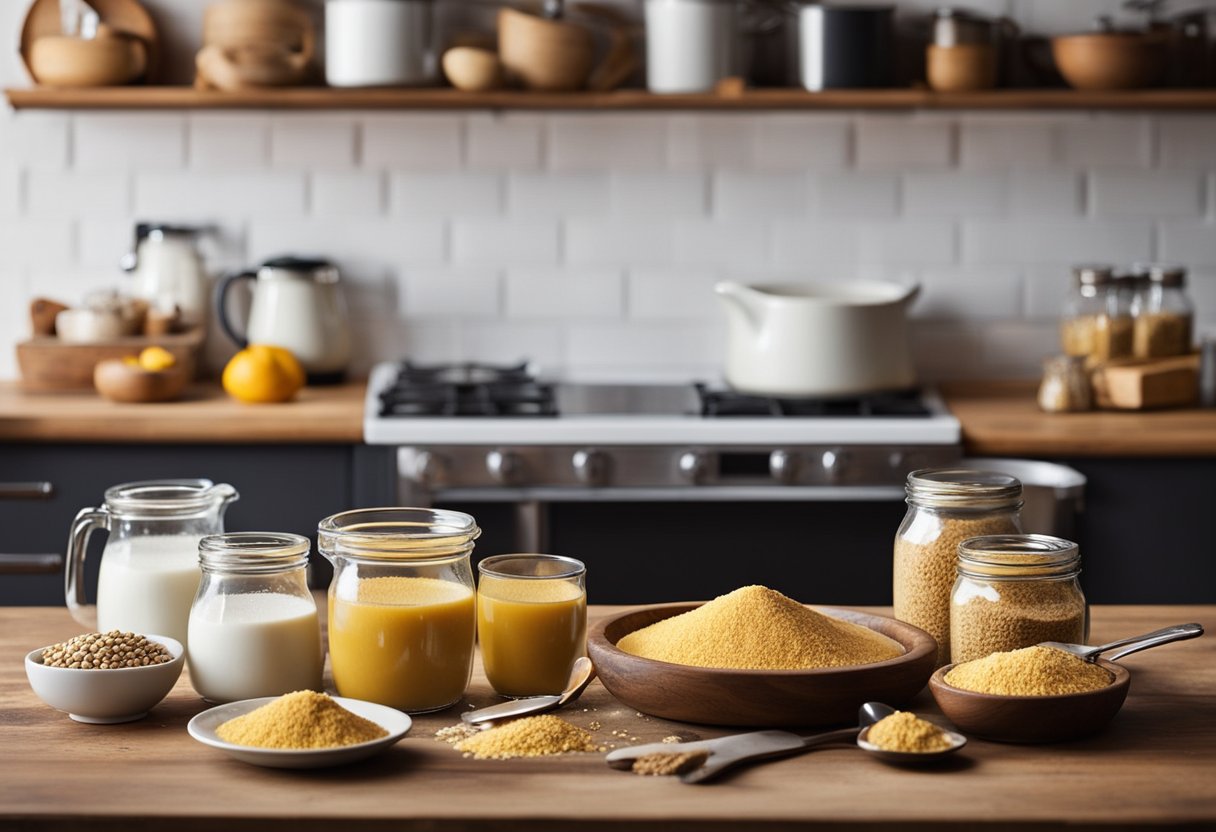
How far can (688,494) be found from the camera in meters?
3.18

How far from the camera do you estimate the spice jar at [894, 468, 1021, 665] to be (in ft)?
5.00

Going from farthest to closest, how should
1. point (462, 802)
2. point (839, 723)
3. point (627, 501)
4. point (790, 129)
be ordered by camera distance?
point (790, 129) → point (627, 501) → point (839, 723) → point (462, 802)

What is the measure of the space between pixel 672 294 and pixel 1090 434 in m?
1.18

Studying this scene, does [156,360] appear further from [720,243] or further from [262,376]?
[720,243]

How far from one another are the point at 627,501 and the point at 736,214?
101 cm

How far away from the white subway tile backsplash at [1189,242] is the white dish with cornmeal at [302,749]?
305cm

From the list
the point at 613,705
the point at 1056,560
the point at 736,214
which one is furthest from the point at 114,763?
the point at 736,214

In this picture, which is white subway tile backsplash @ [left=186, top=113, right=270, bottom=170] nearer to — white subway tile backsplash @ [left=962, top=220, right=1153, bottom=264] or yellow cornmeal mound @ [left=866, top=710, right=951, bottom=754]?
white subway tile backsplash @ [left=962, top=220, right=1153, bottom=264]

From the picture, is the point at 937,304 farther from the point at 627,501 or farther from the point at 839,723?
the point at 839,723

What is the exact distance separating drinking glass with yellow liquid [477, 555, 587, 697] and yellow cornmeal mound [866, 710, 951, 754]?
0.32 m

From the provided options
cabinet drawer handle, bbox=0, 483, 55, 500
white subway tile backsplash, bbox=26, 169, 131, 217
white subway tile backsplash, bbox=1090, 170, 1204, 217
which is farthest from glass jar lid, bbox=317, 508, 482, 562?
white subway tile backsplash, bbox=1090, 170, 1204, 217

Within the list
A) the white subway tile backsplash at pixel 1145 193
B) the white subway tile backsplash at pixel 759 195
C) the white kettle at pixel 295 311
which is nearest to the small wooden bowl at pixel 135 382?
the white kettle at pixel 295 311

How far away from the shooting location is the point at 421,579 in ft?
4.68

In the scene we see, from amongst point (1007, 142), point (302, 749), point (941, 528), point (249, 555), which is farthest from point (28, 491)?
point (1007, 142)
